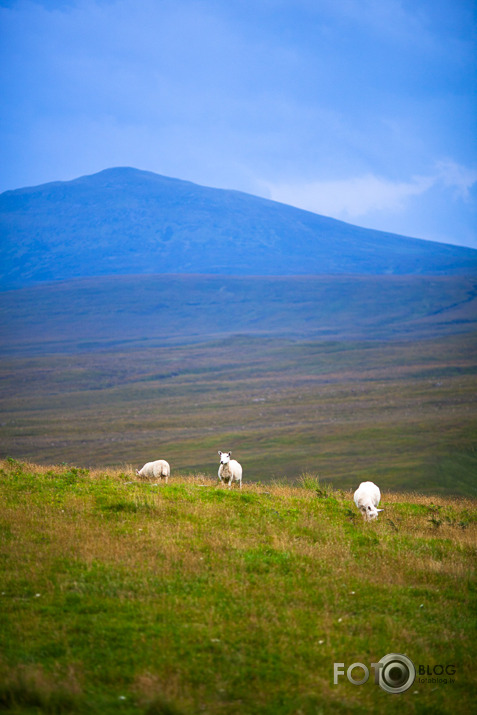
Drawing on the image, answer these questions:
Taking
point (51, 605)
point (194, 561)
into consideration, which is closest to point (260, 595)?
point (194, 561)

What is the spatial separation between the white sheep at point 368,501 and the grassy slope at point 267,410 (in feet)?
122

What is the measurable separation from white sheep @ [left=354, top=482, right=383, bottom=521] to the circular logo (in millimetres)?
7101

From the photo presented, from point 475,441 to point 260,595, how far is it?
67554 millimetres

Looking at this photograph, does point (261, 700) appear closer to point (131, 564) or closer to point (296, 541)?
point (131, 564)

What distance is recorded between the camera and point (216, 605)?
8.89 m

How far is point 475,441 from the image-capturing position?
70.2 m

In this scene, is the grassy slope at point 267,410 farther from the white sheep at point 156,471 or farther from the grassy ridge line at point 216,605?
the grassy ridge line at point 216,605

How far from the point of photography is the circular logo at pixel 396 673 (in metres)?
7.32

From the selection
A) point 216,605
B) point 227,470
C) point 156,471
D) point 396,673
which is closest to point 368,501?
A: point 227,470

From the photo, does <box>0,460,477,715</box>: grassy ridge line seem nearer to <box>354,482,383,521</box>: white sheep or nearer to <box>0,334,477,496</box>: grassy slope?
<box>354,482,383,521</box>: white sheep

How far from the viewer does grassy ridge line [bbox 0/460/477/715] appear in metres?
6.94

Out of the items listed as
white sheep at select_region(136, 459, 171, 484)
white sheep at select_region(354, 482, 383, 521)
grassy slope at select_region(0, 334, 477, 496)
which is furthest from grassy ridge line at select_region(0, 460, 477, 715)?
grassy slope at select_region(0, 334, 477, 496)

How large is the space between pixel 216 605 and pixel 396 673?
275cm

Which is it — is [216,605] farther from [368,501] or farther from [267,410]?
[267,410]
